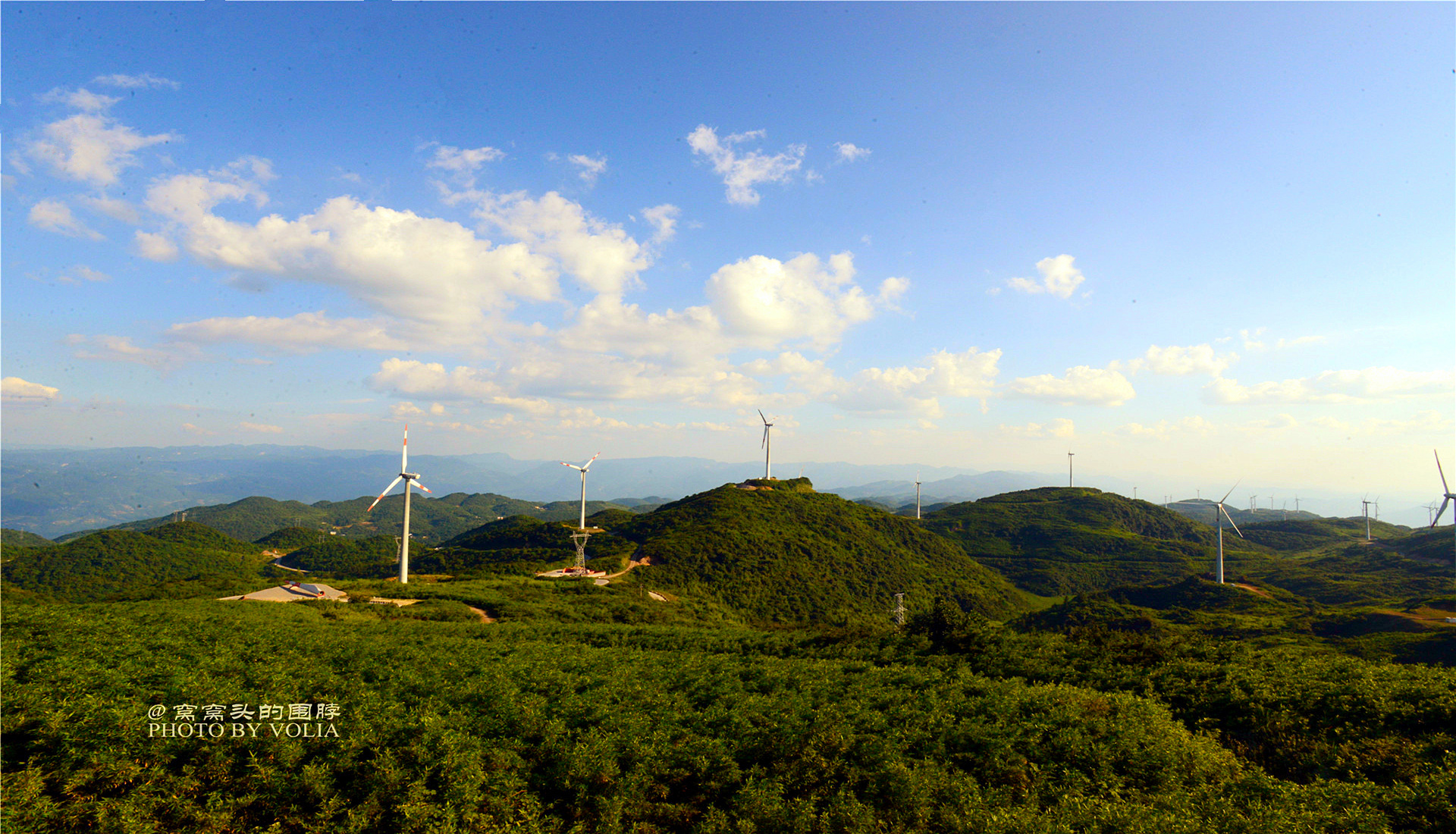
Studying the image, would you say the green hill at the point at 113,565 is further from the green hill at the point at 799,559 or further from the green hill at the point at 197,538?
the green hill at the point at 799,559

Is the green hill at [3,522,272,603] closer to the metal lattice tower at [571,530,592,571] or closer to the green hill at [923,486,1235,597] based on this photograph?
the metal lattice tower at [571,530,592,571]

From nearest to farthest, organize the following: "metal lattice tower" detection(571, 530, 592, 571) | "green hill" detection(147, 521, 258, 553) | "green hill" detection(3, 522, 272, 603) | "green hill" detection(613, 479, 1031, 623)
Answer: "metal lattice tower" detection(571, 530, 592, 571) → "green hill" detection(613, 479, 1031, 623) → "green hill" detection(3, 522, 272, 603) → "green hill" detection(147, 521, 258, 553)

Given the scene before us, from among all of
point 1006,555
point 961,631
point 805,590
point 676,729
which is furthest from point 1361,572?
point 676,729

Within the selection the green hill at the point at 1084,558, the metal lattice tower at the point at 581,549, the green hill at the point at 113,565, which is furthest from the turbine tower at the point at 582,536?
the green hill at the point at 1084,558

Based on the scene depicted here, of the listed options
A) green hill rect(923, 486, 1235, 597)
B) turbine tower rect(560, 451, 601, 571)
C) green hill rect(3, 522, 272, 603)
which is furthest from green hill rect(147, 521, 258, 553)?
green hill rect(923, 486, 1235, 597)

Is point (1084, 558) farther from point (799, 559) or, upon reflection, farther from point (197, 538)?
point (197, 538)
